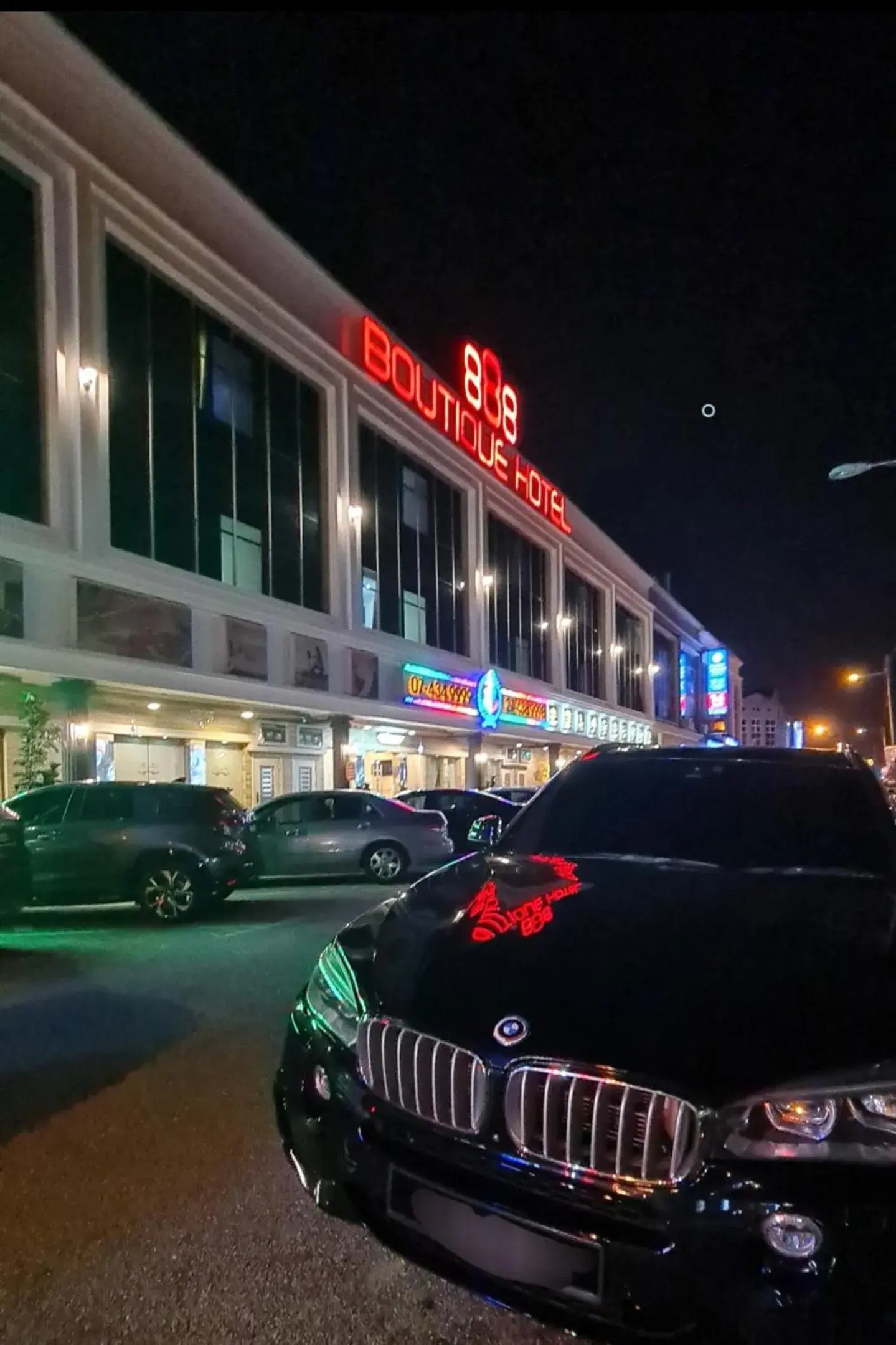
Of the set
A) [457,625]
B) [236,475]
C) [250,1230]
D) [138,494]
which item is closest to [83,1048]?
[250,1230]

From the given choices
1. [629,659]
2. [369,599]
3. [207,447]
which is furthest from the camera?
[629,659]

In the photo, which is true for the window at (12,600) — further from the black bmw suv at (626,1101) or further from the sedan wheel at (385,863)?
the black bmw suv at (626,1101)

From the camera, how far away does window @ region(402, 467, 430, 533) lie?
28.1 m

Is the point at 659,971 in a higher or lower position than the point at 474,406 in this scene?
lower

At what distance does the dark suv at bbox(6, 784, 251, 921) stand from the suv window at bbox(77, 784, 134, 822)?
0.4 inches

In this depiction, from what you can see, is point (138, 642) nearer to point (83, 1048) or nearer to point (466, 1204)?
point (83, 1048)

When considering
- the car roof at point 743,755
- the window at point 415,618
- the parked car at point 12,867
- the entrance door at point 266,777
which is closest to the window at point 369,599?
the window at point 415,618

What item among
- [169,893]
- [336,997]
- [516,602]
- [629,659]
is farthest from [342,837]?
[629,659]

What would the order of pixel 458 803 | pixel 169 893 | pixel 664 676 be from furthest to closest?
pixel 664 676 → pixel 458 803 → pixel 169 893

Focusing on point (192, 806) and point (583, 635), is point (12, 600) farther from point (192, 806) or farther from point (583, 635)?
point (583, 635)

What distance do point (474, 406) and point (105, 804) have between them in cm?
2274

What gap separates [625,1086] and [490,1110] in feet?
1.27

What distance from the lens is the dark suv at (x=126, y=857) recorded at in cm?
1168

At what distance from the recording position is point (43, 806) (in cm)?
1205
